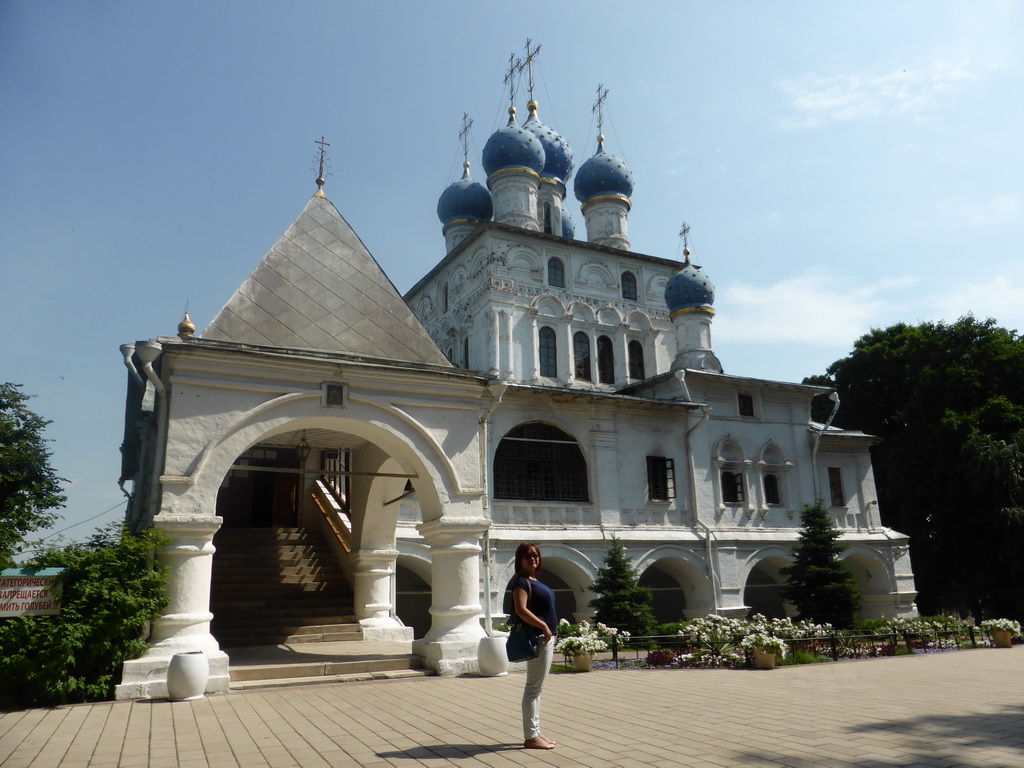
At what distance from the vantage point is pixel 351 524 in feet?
46.8

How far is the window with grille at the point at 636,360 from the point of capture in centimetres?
2861

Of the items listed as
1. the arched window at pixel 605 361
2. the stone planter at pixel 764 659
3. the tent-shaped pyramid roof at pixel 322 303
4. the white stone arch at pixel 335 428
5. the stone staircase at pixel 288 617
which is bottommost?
the stone planter at pixel 764 659

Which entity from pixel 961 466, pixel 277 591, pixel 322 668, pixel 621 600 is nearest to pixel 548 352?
pixel 621 600

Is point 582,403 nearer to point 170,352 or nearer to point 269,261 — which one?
point 269,261

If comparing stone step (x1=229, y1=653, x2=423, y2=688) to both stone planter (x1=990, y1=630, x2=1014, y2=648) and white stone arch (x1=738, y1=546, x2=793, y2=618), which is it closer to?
stone planter (x1=990, y1=630, x2=1014, y2=648)

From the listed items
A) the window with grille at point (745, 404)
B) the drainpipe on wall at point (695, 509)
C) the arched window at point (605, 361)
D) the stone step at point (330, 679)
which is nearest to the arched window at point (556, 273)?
the arched window at point (605, 361)

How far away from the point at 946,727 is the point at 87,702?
26.0ft

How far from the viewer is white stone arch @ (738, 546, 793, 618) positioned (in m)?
23.0

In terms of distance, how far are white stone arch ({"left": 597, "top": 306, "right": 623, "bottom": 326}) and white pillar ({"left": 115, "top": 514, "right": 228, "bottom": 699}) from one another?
20.6 metres

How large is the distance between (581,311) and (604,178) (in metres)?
6.52

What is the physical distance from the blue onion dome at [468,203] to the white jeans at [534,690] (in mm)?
27028

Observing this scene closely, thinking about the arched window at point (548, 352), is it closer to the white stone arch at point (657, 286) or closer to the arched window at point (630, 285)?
the arched window at point (630, 285)

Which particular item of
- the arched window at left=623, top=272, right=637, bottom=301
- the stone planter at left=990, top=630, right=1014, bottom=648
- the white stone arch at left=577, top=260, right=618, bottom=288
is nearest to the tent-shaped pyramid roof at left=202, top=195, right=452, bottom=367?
the stone planter at left=990, top=630, right=1014, bottom=648

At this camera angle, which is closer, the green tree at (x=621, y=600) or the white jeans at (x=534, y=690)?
the white jeans at (x=534, y=690)
